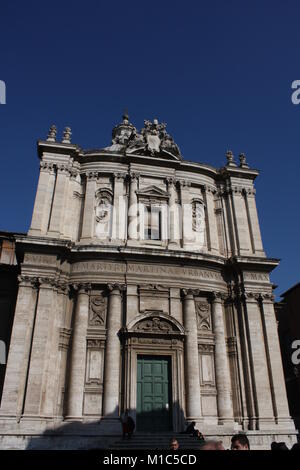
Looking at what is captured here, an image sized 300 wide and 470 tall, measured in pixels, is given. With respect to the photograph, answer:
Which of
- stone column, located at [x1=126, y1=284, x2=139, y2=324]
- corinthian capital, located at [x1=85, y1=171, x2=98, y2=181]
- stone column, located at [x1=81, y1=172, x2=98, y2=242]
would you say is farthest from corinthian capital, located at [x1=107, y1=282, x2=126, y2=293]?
corinthian capital, located at [x1=85, y1=171, x2=98, y2=181]

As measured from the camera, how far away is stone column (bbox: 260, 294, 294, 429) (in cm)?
1761

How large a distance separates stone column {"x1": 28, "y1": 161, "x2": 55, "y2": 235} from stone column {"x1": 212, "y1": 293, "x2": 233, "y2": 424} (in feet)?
30.3

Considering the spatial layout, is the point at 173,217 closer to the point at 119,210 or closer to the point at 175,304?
the point at 119,210

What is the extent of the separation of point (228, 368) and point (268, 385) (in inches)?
75.4

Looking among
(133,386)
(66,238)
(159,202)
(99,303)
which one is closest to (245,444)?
(133,386)

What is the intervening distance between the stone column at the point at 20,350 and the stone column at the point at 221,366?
28.1 feet

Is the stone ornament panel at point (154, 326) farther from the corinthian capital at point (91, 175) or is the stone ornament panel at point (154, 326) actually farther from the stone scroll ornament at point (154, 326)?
the corinthian capital at point (91, 175)

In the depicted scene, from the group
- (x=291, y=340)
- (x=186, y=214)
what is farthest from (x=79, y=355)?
(x=291, y=340)

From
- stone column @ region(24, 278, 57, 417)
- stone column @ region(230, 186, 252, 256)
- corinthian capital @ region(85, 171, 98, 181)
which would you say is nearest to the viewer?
stone column @ region(24, 278, 57, 417)

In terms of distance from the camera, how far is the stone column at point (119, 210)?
20.4m

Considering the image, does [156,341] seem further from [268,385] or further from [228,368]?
[268,385]

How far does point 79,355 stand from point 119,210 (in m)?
7.72

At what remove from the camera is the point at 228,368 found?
61.7 ft

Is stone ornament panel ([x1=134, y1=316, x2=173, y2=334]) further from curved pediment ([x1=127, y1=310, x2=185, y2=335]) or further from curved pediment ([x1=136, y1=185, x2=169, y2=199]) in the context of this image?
curved pediment ([x1=136, y1=185, x2=169, y2=199])
